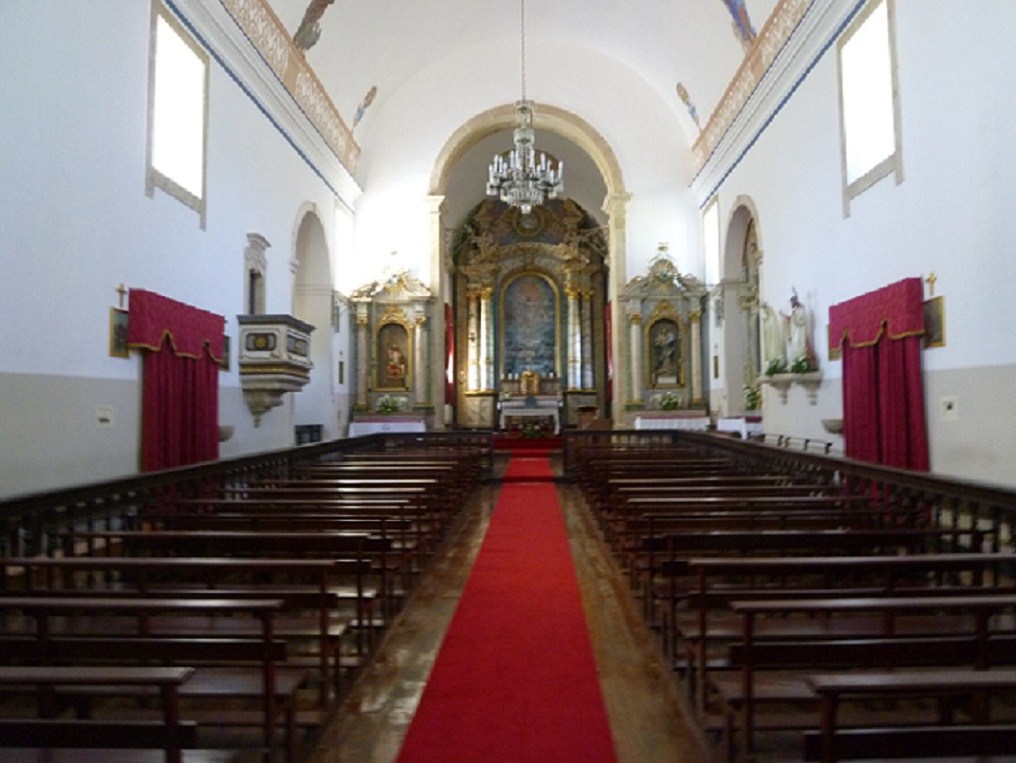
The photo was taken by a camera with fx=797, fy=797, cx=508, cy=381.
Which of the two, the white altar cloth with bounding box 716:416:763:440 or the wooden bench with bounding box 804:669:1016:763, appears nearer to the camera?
the wooden bench with bounding box 804:669:1016:763

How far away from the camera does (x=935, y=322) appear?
317 inches

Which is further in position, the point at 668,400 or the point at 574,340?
the point at 574,340

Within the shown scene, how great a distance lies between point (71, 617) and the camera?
142 inches

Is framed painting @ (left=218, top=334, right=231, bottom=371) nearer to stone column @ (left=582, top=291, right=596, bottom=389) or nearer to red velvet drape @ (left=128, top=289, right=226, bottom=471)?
red velvet drape @ (left=128, top=289, right=226, bottom=471)

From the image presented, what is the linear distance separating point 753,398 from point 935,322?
837 cm

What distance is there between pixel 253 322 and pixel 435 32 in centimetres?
883

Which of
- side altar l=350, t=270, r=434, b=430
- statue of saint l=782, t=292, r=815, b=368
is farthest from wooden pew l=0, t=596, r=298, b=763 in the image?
side altar l=350, t=270, r=434, b=430

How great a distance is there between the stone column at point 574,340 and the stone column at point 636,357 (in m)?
5.15

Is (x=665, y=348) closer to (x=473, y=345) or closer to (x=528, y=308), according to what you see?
(x=528, y=308)

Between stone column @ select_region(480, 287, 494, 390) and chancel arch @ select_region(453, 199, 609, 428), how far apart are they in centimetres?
3

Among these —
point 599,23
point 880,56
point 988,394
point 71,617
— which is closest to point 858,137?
point 880,56

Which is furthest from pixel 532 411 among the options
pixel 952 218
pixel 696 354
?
pixel 952 218

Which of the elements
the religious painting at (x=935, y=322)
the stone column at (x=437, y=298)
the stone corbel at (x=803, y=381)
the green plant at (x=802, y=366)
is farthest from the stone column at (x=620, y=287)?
the religious painting at (x=935, y=322)

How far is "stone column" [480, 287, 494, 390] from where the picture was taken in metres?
24.3
